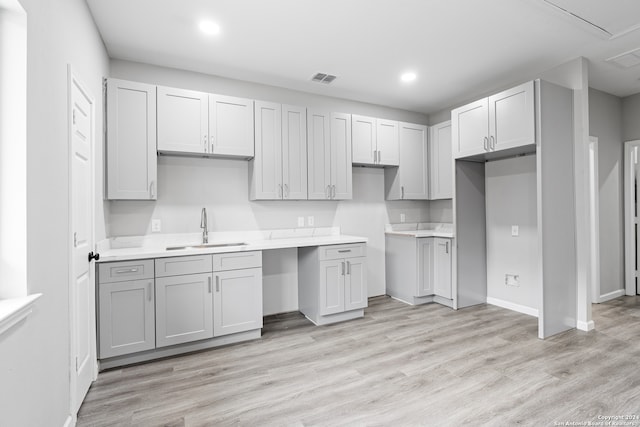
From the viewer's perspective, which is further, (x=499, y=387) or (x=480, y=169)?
(x=480, y=169)

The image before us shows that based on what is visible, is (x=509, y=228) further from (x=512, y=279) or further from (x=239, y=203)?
(x=239, y=203)

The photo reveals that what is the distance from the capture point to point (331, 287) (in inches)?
137

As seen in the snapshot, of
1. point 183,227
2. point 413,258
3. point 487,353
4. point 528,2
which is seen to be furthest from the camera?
point 413,258

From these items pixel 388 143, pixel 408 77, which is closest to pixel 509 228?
pixel 388 143

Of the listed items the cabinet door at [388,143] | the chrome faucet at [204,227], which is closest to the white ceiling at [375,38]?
the cabinet door at [388,143]

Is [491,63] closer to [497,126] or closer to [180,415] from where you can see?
[497,126]

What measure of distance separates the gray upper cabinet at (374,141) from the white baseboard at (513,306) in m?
2.17

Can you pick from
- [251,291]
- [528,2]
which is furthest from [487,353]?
[528,2]

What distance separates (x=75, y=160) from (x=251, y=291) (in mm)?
1741

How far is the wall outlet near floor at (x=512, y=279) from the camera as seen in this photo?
3.85 meters

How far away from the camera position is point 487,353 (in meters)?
2.75

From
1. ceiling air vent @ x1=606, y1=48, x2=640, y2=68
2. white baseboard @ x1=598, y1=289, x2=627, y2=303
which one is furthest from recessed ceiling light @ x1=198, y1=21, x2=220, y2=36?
white baseboard @ x1=598, y1=289, x2=627, y2=303

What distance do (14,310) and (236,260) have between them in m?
1.88

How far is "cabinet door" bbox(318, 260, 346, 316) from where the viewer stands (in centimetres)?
344
